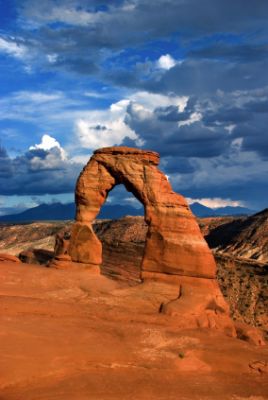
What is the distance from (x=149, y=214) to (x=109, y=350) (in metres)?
8.48

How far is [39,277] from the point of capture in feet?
70.1

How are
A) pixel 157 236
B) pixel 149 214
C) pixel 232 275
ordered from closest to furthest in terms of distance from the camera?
pixel 157 236 → pixel 149 214 → pixel 232 275

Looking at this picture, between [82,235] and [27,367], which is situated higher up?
[82,235]

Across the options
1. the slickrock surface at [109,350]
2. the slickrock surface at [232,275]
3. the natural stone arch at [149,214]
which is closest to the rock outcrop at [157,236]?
the natural stone arch at [149,214]

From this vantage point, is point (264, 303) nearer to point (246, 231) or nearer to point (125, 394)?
point (125, 394)

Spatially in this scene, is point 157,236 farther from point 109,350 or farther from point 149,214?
point 109,350

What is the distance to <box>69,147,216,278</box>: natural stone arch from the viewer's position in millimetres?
21938

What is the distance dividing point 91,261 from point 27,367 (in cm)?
1082

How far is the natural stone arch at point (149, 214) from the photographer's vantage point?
2194cm

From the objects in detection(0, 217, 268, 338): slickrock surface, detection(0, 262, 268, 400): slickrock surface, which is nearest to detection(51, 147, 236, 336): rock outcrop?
detection(0, 262, 268, 400): slickrock surface

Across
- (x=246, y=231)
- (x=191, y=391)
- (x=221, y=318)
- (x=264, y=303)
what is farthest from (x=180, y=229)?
(x=246, y=231)

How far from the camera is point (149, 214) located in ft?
73.6

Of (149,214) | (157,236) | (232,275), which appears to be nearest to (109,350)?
(157,236)

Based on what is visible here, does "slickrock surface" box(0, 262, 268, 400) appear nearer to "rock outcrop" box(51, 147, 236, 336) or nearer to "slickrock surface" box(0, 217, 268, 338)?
"rock outcrop" box(51, 147, 236, 336)
